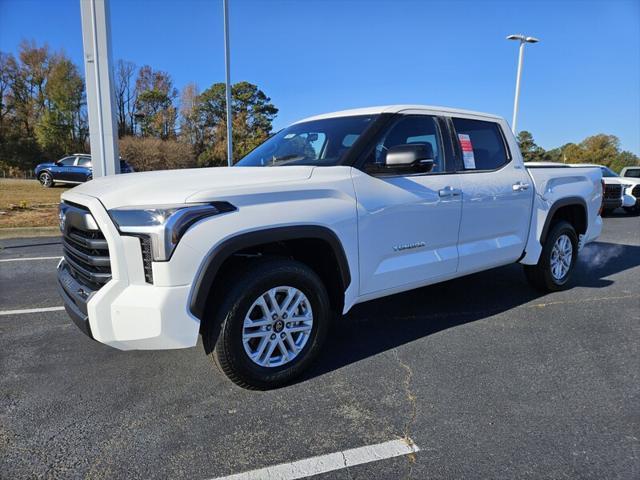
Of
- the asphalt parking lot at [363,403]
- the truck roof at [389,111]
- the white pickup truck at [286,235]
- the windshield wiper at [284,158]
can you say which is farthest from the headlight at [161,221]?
the truck roof at [389,111]

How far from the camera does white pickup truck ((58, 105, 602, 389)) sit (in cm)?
246

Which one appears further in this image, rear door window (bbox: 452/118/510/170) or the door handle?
rear door window (bbox: 452/118/510/170)

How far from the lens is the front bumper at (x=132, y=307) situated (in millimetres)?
2432

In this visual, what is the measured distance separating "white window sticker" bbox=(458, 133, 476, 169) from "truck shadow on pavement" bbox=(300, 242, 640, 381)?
4.83 feet

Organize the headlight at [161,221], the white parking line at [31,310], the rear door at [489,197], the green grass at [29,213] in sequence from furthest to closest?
1. the green grass at [29,213]
2. the white parking line at [31,310]
3. the rear door at [489,197]
4. the headlight at [161,221]

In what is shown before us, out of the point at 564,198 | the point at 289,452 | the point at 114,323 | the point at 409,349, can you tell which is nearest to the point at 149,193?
the point at 114,323

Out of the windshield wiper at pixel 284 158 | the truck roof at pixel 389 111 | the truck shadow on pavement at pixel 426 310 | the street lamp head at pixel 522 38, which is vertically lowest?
the truck shadow on pavement at pixel 426 310

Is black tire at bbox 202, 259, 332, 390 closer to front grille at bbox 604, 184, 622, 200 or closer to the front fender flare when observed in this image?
the front fender flare

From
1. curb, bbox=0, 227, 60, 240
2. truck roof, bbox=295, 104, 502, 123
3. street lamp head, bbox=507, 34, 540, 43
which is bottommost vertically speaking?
curb, bbox=0, 227, 60, 240

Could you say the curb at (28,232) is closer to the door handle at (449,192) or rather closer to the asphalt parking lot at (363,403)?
the asphalt parking lot at (363,403)

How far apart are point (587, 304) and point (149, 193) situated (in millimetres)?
4568

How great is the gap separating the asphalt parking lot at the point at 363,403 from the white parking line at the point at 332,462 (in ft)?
0.14

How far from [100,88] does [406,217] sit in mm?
7967

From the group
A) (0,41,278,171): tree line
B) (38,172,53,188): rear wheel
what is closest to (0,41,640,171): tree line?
(0,41,278,171): tree line
